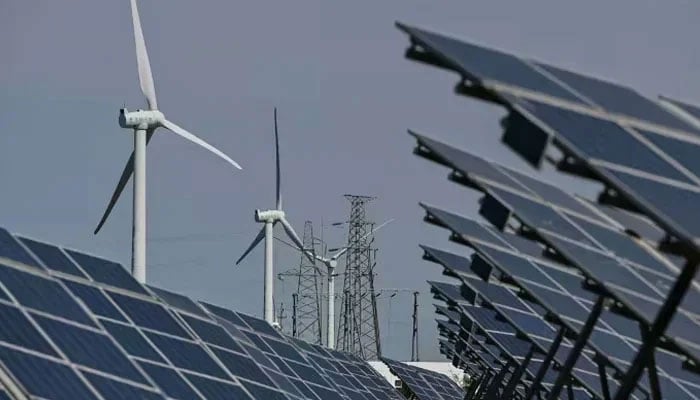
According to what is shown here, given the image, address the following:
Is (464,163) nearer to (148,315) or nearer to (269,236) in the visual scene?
(148,315)

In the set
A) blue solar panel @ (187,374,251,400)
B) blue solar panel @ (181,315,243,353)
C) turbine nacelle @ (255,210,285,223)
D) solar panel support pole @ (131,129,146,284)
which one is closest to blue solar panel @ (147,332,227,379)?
blue solar panel @ (187,374,251,400)

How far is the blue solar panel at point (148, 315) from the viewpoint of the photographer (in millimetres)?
26370

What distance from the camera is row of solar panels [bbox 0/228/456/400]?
20031 mm

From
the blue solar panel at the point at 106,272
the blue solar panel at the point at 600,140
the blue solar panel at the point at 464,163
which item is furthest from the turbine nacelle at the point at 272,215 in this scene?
the blue solar panel at the point at 600,140

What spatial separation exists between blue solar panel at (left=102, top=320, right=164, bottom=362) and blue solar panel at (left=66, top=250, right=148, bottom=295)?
2.25 meters

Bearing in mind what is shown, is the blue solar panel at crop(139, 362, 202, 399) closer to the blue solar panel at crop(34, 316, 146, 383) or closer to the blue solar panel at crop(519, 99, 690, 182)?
the blue solar panel at crop(34, 316, 146, 383)

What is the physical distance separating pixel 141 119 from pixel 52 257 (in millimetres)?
17453

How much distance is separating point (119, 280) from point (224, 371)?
7.88 feet

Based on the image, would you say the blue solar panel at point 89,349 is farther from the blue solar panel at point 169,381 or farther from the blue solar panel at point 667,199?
the blue solar panel at point 667,199

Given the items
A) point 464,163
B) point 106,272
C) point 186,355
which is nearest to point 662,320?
point 464,163

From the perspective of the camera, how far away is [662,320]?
51.4 feet

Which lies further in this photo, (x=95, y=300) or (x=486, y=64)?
(x=95, y=300)

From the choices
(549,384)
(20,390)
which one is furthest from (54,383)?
(549,384)

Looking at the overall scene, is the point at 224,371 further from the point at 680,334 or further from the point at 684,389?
the point at 680,334
